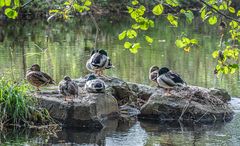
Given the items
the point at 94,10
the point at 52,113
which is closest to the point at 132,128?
the point at 52,113

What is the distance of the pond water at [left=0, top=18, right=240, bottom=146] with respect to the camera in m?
11.4

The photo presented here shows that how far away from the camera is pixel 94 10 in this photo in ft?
172

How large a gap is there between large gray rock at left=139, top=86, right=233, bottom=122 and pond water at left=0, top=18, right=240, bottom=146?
389 millimetres

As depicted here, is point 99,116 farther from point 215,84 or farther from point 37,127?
point 215,84

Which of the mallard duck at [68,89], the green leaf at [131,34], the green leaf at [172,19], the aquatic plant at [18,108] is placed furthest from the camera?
the mallard duck at [68,89]

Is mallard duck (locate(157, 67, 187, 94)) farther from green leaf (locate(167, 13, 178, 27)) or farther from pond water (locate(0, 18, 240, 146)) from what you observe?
green leaf (locate(167, 13, 178, 27))

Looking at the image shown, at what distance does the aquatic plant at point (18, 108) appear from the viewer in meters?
11.7

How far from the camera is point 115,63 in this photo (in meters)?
22.5

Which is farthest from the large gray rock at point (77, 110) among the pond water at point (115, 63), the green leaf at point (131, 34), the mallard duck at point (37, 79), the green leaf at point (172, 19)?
the green leaf at point (172, 19)

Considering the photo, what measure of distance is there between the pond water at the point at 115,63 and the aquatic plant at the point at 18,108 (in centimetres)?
37

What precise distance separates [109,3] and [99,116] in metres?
44.0

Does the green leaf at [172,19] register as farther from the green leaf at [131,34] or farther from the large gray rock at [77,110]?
the large gray rock at [77,110]

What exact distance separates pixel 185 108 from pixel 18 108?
3669 mm

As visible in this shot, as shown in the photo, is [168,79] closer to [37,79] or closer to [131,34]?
[37,79]
